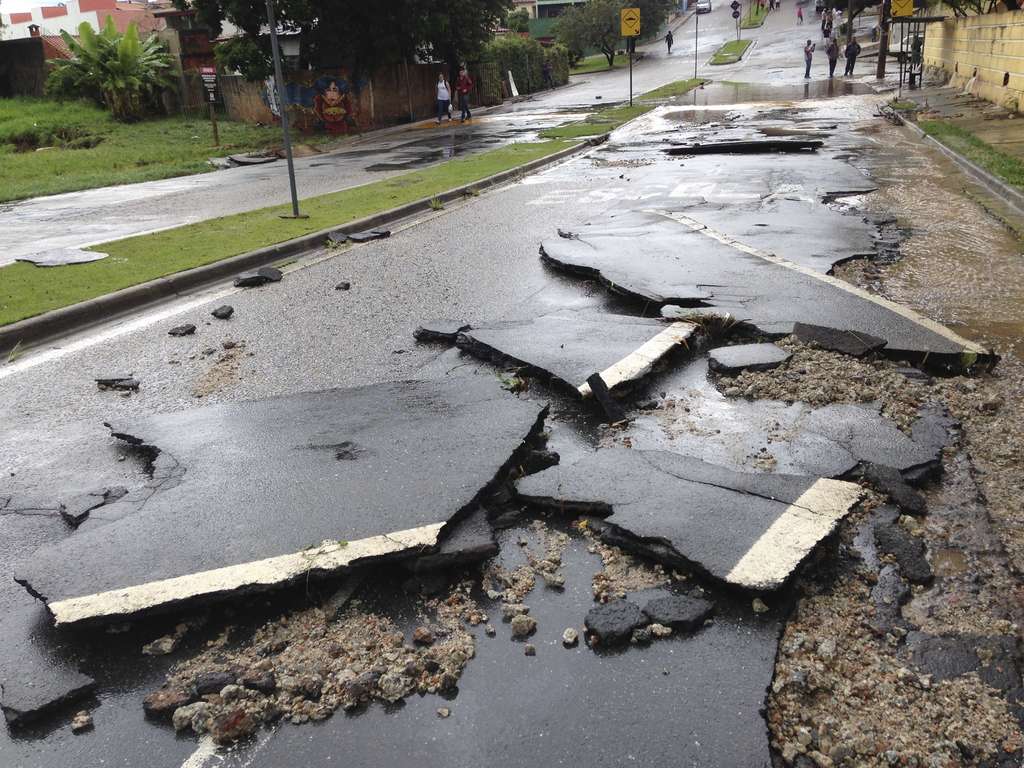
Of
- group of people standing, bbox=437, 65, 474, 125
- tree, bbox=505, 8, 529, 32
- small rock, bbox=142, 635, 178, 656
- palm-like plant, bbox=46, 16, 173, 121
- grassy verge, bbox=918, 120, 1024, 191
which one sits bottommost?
small rock, bbox=142, 635, 178, 656

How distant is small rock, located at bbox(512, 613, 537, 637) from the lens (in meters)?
2.92

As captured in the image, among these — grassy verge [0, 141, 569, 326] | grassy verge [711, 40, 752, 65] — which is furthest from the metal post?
grassy verge [711, 40, 752, 65]

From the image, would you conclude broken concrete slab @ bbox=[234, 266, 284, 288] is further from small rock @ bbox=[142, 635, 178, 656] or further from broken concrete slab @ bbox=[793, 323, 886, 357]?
small rock @ bbox=[142, 635, 178, 656]

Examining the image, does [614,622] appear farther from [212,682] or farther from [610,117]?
[610,117]

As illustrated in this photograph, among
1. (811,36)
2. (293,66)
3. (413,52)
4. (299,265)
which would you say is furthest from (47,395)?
(811,36)

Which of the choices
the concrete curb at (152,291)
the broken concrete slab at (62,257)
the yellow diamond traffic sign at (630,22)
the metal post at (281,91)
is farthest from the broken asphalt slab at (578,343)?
the yellow diamond traffic sign at (630,22)

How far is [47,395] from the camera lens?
5.59m

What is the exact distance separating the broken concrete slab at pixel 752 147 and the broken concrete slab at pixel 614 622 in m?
16.3

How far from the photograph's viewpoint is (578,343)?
5.64 meters

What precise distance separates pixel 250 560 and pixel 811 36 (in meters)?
73.4

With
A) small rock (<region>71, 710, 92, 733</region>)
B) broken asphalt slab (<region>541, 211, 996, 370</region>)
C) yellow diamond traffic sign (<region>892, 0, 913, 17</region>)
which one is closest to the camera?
small rock (<region>71, 710, 92, 733</region>)

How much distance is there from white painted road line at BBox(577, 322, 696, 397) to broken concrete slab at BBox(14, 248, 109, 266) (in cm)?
724

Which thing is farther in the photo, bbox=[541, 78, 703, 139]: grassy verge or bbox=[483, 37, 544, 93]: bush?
bbox=[483, 37, 544, 93]: bush

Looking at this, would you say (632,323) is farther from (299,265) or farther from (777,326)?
(299,265)
